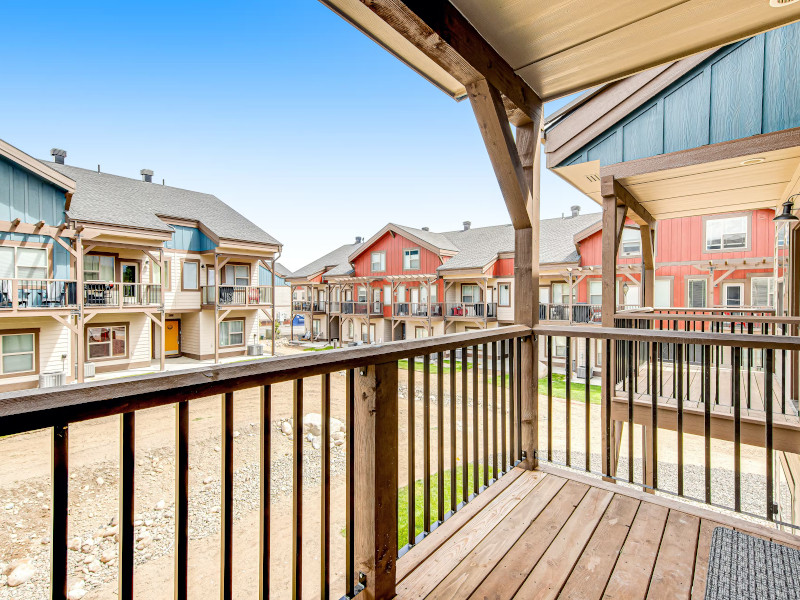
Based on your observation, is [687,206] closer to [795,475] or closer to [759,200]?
[759,200]

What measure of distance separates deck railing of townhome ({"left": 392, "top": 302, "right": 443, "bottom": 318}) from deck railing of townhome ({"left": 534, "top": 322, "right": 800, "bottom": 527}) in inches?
336

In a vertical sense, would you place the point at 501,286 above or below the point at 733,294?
above

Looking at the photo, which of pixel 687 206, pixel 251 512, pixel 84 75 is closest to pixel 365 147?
pixel 84 75

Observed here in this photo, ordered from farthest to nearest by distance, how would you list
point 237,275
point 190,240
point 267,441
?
point 237,275 < point 190,240 < point 267,441

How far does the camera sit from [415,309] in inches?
703

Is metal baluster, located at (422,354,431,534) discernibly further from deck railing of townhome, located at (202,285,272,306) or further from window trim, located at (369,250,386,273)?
window trim, located at (369,250,386,273)

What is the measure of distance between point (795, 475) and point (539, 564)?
492 centimetres

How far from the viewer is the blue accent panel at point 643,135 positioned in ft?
13.9

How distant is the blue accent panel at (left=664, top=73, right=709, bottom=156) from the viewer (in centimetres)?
395

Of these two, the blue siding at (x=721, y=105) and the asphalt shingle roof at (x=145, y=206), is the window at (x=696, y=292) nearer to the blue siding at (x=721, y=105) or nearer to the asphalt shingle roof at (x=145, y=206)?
the blue siding at (x=721, y=105)

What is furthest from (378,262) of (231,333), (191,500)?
(191,500)

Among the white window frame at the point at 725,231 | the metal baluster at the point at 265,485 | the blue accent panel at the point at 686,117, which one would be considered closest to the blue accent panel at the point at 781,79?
the blue accent panel at the point at 686,117

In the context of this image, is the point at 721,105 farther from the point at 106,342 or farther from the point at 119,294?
the point at 106,342

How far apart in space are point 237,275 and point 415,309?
296 inches
